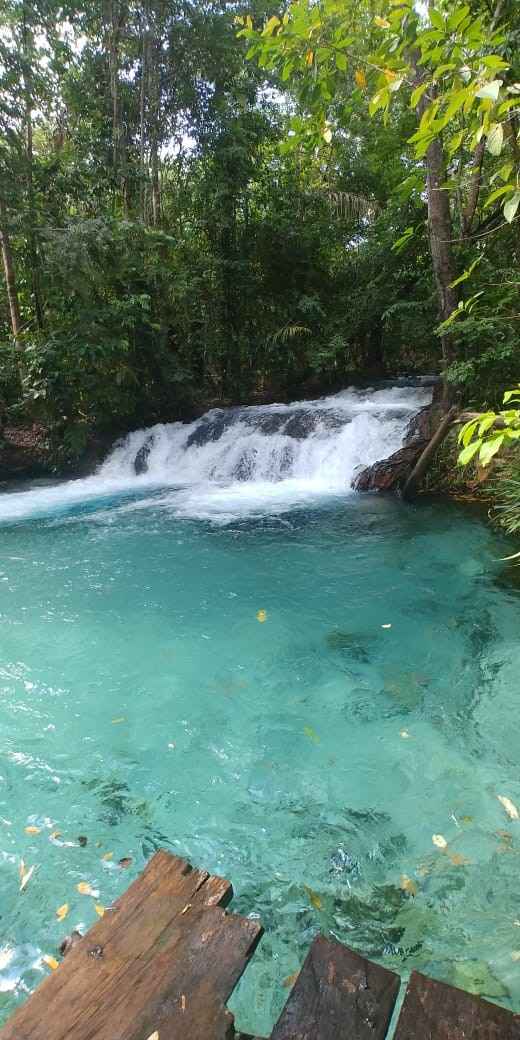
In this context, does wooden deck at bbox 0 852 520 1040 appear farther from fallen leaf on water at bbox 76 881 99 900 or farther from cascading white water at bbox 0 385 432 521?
cascading white water at bbox 0 385 432 521

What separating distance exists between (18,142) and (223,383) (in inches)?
253

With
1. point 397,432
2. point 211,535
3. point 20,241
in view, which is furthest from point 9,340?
point 397,432

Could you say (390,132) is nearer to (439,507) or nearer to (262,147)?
(262,147)

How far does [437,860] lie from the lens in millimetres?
2285

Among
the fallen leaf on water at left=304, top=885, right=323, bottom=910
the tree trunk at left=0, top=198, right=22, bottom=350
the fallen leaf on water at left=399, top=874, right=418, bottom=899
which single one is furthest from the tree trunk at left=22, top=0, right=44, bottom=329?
the fallen leaf on water at left=399, top=874, right=418, bottom=899

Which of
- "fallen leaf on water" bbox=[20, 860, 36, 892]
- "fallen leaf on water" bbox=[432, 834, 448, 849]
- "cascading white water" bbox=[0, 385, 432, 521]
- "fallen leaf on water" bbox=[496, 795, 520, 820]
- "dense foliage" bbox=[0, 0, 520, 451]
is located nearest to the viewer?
"fallen leaf on water" bbox=[20, 860, 36, 892]

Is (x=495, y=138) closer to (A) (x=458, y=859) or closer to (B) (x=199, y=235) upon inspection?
(A) (x=458, y=859)

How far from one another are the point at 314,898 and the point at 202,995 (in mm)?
1065

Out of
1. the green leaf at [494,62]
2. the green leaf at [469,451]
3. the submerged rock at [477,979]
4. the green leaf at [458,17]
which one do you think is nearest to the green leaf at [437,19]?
the green leaf at [458,17]

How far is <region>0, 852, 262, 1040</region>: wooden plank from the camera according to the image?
1174 mm

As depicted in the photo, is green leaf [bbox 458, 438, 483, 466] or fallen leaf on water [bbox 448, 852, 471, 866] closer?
green leaf [bbox 458, 438, 483, 466]

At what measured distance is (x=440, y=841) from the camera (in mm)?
2379

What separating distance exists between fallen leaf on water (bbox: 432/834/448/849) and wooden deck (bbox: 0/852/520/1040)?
123 centimetres

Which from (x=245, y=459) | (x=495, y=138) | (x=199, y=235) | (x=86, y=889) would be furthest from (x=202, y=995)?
(x=199, y=235)
